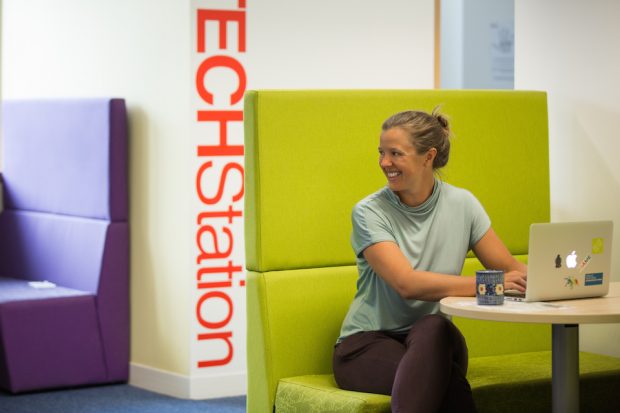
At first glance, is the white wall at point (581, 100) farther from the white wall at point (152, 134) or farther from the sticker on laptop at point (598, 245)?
the white wall at point (152, 134)


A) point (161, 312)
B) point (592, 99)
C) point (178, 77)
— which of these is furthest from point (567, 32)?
point (161, 312)

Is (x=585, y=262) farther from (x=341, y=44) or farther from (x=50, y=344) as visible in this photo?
(x=50, y=344)

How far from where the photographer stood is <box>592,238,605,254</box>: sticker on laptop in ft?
11.2

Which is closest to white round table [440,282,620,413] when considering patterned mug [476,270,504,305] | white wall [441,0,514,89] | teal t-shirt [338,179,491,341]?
patterned mug [476,270,504,305]

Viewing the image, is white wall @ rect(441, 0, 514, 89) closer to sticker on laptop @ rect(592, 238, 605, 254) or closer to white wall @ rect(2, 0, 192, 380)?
white wall @ rect(2, 0, 192, 380)

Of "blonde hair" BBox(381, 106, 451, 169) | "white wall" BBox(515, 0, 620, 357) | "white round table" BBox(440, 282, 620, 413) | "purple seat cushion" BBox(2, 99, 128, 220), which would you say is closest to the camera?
"white round table" BBox(440, 282, 620, 413)

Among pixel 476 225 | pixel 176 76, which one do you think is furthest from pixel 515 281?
pixel 176 76

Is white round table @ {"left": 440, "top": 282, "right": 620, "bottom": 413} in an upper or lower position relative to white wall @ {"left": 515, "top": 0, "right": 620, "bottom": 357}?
lower

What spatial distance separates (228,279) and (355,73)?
4.33ft

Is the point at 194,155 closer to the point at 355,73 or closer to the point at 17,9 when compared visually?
the point at 355,73

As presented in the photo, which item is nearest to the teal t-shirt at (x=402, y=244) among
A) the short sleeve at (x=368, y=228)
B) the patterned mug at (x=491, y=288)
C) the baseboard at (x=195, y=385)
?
the short sleeve at (x=368, y=228)

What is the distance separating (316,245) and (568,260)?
1.08 metres

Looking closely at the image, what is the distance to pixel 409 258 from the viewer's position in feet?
12.3

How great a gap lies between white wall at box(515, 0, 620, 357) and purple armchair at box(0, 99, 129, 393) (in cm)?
227
